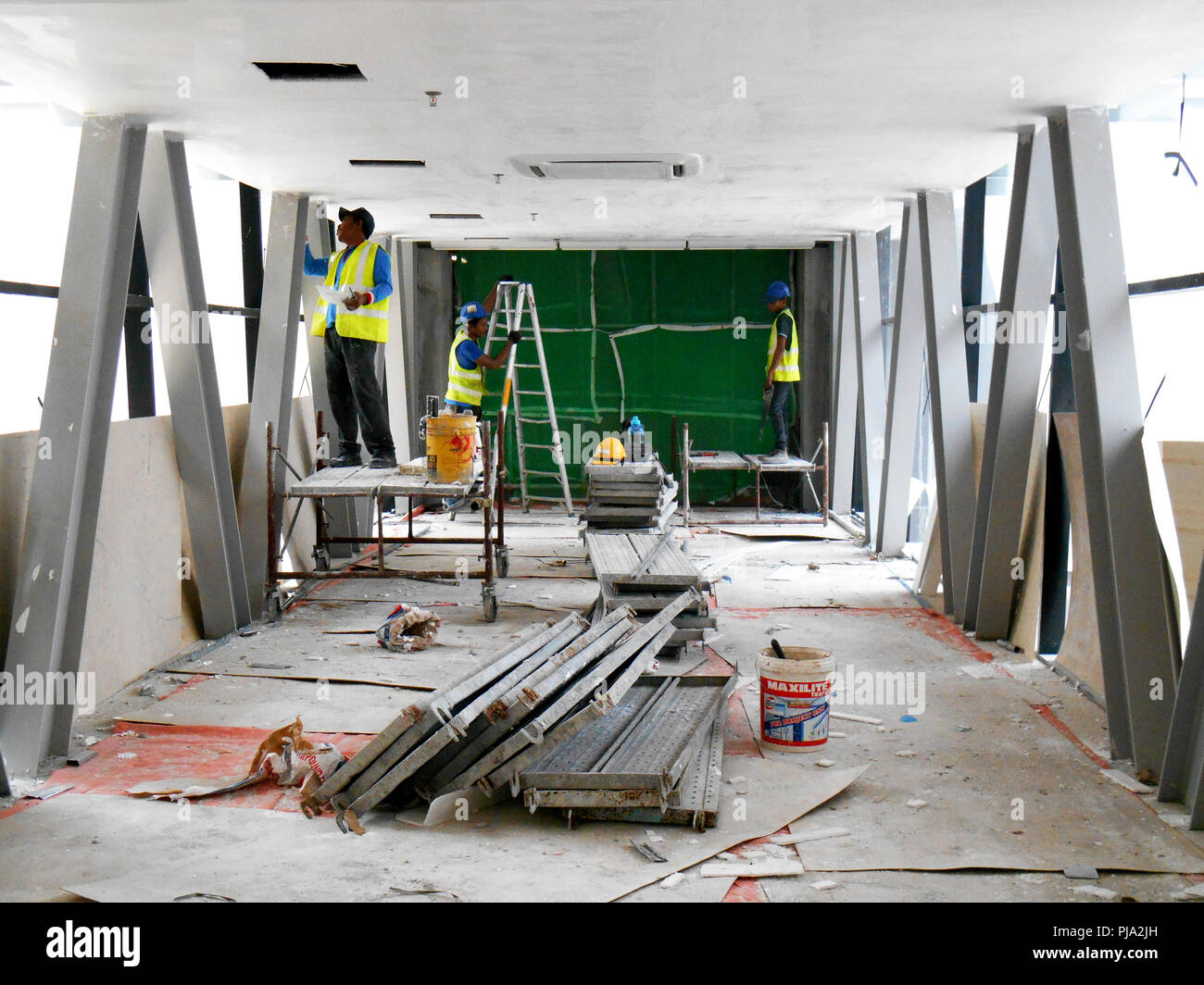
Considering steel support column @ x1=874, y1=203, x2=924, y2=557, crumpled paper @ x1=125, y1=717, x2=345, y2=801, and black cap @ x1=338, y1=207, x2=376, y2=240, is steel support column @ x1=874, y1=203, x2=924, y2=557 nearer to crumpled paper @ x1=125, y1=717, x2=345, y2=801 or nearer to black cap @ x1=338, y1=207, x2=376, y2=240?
black cap @ x1=338, y1=207, x2=376, y2=240

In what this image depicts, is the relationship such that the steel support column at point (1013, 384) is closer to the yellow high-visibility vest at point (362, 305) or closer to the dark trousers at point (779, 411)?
the yellow high-visibility vest at point (362, 305)

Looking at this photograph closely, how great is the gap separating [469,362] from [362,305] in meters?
2.63

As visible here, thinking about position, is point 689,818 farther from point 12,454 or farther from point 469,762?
point 12,454

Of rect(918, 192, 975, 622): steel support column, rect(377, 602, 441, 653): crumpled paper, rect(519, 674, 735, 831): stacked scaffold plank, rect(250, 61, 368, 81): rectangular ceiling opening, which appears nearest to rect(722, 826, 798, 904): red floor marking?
rect(519, 674, 735, 831): stacked scaffold plank

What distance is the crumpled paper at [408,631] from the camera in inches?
253

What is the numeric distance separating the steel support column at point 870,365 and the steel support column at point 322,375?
197 inches

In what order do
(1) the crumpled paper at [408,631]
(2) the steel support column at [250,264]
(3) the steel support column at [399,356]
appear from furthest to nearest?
(3) the steel support column at [399,356], (2) the steel support column at [250,264], (1) the crumpled paper at [408,631]

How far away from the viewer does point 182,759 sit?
4.65 metres

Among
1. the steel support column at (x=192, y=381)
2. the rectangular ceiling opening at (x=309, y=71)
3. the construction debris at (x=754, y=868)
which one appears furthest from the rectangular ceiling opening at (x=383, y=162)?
the construction debris at (x=754, y=868)

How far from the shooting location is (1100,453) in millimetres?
4656

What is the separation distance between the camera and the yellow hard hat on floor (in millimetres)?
10664

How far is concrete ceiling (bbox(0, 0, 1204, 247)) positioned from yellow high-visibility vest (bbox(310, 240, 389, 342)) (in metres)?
0.55

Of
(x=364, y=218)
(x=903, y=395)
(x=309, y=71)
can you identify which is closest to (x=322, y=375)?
(x=364, y=218)
